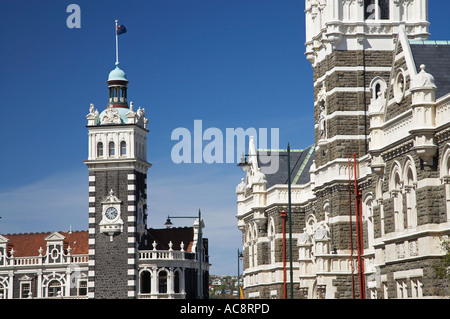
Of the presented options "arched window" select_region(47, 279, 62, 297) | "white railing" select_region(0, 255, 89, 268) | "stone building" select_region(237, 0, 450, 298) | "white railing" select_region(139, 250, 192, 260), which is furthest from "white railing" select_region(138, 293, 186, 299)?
"stone building" select_region(237, 0, 450, 298)

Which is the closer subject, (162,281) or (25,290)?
(162,281)

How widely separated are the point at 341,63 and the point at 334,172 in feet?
19.1

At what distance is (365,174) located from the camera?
4981 centimetres

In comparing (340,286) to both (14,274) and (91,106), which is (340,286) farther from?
(14,274)

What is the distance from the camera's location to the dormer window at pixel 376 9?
175 feet

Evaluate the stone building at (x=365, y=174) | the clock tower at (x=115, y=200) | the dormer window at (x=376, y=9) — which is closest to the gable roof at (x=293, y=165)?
the stone building at (x=365, y=174)

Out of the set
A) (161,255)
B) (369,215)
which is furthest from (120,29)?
(369,215)

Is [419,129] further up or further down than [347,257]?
further up

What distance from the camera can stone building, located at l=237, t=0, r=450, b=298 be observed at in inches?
1444

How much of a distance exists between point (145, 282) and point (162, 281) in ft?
5.82

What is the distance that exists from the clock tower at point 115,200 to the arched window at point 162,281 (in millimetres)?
4278

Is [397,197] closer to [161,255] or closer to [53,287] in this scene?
[161,255]
